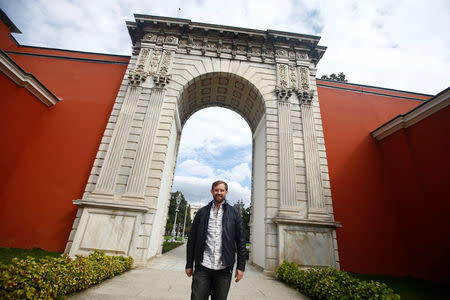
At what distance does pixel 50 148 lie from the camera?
864cm

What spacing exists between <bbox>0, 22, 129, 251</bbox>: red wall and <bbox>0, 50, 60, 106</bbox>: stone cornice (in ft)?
0.73

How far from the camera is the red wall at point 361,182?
8.33 m

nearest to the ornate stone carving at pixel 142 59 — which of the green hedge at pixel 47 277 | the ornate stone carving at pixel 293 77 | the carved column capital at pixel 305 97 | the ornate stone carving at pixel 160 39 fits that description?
the ornate stone carving at pixel 160 39

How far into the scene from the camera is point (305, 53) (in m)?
10.9

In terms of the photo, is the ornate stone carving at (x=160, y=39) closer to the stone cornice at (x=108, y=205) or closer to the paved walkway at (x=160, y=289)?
the stone cornice at (x=108, y=205)

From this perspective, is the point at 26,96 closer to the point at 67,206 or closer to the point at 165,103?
the point at 67,206

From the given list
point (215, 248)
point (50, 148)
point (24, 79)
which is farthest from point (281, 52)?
point (50, 148)

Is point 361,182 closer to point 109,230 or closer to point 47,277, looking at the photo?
point 109,230

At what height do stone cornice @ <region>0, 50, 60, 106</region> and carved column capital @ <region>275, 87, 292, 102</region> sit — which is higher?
carved column capital @ <region>275, 87, 292, 102</region>

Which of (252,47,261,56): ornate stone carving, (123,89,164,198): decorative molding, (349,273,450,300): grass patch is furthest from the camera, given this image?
(252,47,261,56): ornate stone carving

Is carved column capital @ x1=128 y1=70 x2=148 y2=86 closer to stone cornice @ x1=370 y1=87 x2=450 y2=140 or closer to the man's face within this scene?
the man's face

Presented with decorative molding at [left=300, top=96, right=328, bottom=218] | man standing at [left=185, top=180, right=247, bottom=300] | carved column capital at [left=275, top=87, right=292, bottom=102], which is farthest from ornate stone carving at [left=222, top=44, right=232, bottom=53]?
man standing at [left=185, top=180, right=247, bottom=300]

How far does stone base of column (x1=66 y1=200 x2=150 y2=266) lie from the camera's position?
6.77 metres

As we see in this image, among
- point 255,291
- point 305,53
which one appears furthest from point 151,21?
point 255,291
